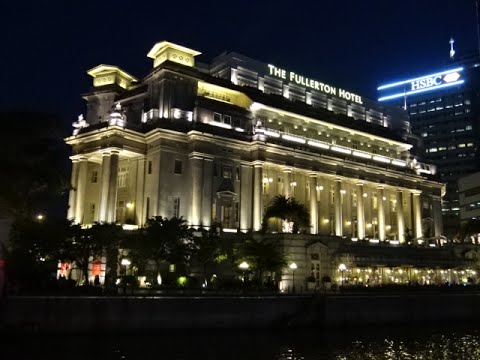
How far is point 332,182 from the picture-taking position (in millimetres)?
94688

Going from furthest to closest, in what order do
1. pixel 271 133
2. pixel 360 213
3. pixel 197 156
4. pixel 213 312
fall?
1. pixel 360 213
2. pixel 271 133
3. pixel 197 156
4. pixel 213 312

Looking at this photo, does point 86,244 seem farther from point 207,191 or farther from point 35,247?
point 207,191

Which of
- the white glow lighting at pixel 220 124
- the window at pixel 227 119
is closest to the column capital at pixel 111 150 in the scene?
the white glow lighting at pixel 220 124

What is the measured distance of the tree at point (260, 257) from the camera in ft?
205

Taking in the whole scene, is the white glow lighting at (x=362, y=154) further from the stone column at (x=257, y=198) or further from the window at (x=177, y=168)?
the window at (x=177, y=168)

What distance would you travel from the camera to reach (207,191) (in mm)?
76188

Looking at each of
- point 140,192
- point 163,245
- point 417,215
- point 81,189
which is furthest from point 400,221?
point 81,189

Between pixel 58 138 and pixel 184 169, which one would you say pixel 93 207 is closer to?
pixel 184 169

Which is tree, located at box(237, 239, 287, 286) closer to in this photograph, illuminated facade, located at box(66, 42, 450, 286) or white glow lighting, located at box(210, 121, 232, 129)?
illuminated facade, located at box(66, 42, 450, 286)

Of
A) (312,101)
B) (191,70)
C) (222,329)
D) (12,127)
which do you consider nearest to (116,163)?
(191,70)

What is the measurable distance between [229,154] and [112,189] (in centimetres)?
1854

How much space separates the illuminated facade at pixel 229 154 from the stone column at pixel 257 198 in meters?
0.16

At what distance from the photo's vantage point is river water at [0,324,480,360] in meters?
34.6

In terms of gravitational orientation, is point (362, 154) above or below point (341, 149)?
above
